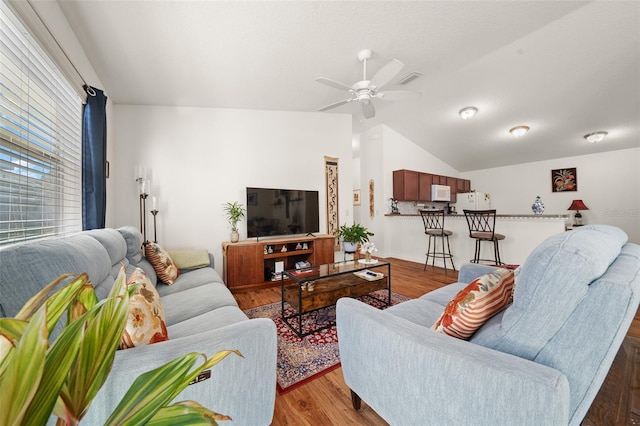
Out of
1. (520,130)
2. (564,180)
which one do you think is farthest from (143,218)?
(564,180)

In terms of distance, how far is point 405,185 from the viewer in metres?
5.05

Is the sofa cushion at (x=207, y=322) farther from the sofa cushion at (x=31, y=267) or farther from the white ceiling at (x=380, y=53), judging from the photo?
the white ceiling at (x=380, y=53)

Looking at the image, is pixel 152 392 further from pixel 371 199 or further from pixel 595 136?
pixel 595 136

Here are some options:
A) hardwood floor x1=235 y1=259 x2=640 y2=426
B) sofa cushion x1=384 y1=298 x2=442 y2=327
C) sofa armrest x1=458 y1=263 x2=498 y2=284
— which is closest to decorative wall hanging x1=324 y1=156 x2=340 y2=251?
sofa armrest x1=458 y1=263 x2=498 y2=284

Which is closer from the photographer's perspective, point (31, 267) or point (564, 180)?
point (31, 267)

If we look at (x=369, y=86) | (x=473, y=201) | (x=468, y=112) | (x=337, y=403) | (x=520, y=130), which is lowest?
(x=337, y=403)

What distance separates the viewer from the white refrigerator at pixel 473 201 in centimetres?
566

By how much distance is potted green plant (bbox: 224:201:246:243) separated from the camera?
3225mm

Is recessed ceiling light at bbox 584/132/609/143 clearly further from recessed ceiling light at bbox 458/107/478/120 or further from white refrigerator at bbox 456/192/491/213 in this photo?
recessed ceiling light at bbox 458/107/478/120

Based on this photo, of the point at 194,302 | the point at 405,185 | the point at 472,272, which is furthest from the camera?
the point at 405,185

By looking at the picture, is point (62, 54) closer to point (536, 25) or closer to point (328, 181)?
point (328, 181)

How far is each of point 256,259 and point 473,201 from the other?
5.33 metres

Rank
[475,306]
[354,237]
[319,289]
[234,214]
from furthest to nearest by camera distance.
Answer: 1. [234,214]
2. [354,237]
3. [319,289]
4. [475,306]

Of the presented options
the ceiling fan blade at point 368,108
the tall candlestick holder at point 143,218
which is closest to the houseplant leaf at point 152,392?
the ceiling fan blade at point 368,108
